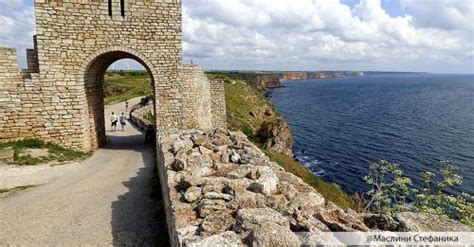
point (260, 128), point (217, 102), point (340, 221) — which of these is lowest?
point (260, 128)

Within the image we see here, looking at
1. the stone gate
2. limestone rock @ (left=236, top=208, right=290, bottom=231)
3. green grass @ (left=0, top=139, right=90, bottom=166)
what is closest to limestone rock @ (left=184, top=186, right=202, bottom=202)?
limestone rock @ (left=236, top=208, right=290, bottom=231)

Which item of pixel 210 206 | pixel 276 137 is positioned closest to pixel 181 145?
pixel 210 206

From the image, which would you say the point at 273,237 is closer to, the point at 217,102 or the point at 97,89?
the point at 97,89

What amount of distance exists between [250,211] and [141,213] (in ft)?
15.1

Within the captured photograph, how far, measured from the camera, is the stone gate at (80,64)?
15039mm

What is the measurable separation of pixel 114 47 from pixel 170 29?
277cm

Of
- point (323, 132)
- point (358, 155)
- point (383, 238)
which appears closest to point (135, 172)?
point (383, 238)

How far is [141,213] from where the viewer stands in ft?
29.7

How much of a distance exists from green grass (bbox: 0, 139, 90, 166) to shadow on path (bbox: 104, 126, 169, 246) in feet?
12.8

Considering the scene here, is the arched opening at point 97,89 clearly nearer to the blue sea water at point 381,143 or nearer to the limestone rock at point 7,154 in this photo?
the limestone rock at point 7,154

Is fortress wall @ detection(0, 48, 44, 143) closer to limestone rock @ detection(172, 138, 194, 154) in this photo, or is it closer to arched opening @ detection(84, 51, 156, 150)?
arched opening @ detection(84, 51, 156, 150)

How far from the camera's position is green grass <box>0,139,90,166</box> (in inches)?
535

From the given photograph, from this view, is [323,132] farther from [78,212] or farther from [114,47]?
[78,212]

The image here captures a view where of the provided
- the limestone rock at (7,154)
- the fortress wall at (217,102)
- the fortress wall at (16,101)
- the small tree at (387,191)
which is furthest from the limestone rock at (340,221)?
the fortress wall at (217,102)
